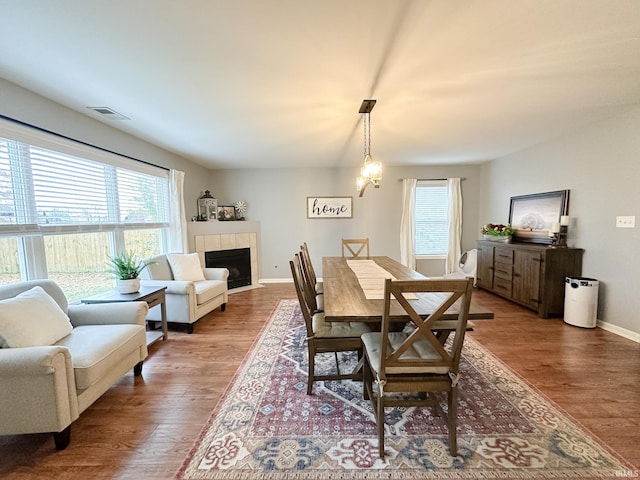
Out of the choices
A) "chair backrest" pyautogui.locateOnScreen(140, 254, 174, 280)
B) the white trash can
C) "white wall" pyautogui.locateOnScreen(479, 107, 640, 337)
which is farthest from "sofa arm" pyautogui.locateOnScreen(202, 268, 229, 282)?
"white wall" pyautogui.locateOnScreen(479, 107, 640, 337)

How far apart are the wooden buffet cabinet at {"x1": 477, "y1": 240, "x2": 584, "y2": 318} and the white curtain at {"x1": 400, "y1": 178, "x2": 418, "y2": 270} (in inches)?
58.9

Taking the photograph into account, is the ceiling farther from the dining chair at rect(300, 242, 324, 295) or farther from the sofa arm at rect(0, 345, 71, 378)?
the sofa arm at rect(0, 345, 71, 378)

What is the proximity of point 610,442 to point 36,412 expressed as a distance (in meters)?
3.25

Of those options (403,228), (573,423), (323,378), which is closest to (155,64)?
(323,378)

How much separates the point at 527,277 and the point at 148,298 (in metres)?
4.70

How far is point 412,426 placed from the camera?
5.59 feet

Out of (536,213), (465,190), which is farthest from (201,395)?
(465,190)

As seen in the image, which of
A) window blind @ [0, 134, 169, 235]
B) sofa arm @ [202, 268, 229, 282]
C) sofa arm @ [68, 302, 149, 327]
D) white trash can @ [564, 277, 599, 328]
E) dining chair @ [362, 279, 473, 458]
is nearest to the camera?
dining chair @ [362, 279, 473, 458]

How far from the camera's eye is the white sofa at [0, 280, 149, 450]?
57.8 inches

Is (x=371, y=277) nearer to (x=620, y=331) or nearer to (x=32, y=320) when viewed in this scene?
(x=32, y=320)

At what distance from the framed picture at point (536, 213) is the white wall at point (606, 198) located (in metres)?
0.11

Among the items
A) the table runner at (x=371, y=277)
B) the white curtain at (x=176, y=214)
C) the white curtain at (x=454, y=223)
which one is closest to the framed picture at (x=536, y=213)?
the white curtain at (x=454, y=223)

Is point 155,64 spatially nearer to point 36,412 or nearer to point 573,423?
point 36,412

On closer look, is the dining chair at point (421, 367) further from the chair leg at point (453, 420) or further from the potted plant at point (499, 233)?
the potted plant at point (499, 233)
